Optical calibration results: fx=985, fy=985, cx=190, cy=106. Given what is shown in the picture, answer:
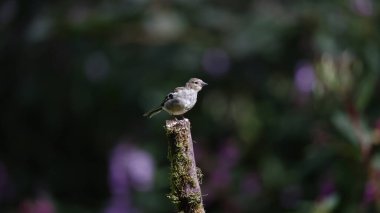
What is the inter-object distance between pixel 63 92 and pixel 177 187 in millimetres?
4288

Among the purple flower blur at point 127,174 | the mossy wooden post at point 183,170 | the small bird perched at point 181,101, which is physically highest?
the purple flower blur at point 127,174

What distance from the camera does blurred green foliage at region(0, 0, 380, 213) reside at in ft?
14.8

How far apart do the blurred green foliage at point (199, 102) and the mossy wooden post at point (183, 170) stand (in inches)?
64.9

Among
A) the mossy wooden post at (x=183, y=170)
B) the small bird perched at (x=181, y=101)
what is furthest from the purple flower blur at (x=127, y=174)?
the mossy wooden post at (x=183, y=170)

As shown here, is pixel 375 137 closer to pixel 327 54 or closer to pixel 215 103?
pixel 327 54

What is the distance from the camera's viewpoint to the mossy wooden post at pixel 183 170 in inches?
94.3

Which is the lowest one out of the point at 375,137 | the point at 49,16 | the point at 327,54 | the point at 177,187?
the point at 177,187

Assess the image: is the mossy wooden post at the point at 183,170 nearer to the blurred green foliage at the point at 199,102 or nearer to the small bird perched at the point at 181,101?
the small bird perched at the point at 181,101

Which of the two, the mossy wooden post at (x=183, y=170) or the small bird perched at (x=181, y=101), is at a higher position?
the small bird perched at (x=181, y=101)

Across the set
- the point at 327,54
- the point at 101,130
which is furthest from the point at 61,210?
the point at 327,54

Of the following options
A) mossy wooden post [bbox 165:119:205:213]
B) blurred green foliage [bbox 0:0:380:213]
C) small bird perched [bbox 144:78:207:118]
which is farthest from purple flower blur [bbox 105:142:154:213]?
mossy wooden post [bbox 165:119:205:213]

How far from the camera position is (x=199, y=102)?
20.6 ft

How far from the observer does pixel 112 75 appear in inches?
245

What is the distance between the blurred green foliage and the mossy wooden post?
1649 millimetres
